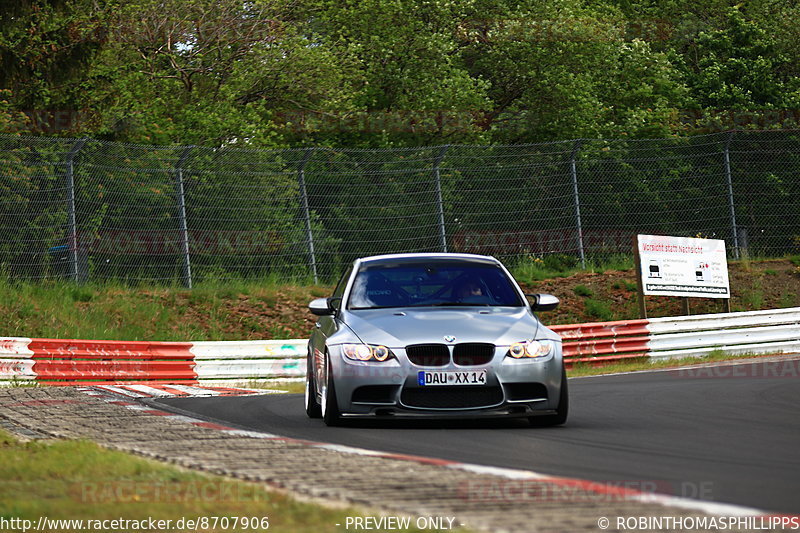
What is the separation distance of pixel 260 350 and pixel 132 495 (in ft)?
42.9

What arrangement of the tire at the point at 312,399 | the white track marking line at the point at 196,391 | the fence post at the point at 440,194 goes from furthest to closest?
the fence post at the point at 440,194 < the white track marking line at the point at 196,391 < the tire at the point at 312,399

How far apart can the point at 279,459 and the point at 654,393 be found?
726cm

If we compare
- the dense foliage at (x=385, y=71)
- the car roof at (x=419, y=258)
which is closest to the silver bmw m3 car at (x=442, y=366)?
the car roof at (x=419, y=258)

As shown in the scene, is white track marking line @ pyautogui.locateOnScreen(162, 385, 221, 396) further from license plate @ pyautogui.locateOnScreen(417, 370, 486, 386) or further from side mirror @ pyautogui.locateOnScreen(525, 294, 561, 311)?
license plate @ pyautogui.locateOnScreen(417, 370, 486, 386)

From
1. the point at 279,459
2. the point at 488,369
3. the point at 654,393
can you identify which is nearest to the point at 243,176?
the point at 654,393

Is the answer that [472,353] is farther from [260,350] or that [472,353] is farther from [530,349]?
[260,350]

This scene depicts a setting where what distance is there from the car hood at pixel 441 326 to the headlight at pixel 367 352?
5 centimetres

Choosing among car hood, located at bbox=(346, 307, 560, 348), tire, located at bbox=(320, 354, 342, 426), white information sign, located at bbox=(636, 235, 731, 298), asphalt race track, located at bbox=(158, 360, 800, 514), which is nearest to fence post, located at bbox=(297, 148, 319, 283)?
white information sign, located at bbox=(636, 235, 731, 298)

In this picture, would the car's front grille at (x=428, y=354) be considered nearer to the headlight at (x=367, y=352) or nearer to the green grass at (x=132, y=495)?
the headlight at (x=367, y=352)

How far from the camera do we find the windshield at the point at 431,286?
11102 mm

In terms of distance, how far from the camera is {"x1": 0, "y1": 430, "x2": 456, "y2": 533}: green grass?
5.39 m

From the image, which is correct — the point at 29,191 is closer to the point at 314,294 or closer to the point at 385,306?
the point at 314,294

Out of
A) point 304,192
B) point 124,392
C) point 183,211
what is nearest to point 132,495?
point 124,392

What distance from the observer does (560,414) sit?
1024cm
